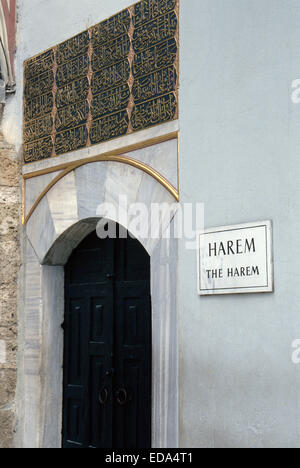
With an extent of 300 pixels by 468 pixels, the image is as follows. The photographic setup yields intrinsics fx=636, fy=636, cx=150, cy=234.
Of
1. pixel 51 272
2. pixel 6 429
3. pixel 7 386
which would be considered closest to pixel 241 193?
pixel 51 272

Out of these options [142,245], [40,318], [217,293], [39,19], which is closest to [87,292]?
[40,318]

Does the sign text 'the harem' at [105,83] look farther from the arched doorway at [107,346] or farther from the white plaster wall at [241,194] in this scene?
the arched doorway at [107,346]

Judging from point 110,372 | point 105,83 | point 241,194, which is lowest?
point 110,372

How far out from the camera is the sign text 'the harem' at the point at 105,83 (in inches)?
138

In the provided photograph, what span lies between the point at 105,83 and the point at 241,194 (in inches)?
54.0

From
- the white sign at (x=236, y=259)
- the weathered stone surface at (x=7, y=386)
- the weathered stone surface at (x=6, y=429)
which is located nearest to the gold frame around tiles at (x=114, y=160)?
the white sign at (x=236, y=259)

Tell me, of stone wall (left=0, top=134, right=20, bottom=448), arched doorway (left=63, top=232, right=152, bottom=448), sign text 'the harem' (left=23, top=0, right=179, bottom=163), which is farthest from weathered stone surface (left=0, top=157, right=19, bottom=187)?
arched doorway (left=63, top=232, right=152, bottom=448)

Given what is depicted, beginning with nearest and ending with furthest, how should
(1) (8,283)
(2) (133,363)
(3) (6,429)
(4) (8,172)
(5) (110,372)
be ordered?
(2) (133,363) → (5) (110,372) → (3) (6,429) → (1) (8,283) → (4) (8,172)

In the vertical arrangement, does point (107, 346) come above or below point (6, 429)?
above

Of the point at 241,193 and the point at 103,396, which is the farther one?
the point at 103,396

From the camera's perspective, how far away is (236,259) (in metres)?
2.96

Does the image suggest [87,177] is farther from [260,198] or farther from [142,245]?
[260,198]

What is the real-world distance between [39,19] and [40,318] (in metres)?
2.12

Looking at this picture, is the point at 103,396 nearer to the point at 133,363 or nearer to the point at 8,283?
the point at 133,363
